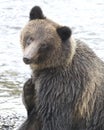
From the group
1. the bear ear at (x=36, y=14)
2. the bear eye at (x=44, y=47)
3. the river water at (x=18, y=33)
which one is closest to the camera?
the bear eye at (x=44, y=47)

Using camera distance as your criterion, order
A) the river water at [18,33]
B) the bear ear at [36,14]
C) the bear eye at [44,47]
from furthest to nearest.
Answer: the river water at [18,33], the bear ear at [36,14], the bear eye at [44,47]

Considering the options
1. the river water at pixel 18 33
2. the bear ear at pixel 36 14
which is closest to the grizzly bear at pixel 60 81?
the bear ear at pixel 36 14

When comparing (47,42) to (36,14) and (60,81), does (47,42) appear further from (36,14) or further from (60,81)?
(60,81)

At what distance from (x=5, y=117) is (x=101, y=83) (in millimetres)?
1865

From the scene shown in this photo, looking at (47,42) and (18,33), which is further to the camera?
(18,33)

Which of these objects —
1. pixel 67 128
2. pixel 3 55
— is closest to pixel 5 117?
pixel 67 128

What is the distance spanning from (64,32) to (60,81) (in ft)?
2.49

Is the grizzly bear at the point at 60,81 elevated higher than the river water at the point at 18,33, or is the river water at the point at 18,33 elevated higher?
the grizzly bear at the point at 60,81

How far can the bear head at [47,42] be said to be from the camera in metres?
10.7

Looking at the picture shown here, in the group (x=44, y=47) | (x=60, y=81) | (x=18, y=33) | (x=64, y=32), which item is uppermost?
(x=64, y=32)

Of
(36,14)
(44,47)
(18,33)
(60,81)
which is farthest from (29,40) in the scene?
(18,33)

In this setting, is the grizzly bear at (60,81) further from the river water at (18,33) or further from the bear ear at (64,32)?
the river water at (18,33)

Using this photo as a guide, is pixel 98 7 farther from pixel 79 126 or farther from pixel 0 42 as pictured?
pixel 79 126

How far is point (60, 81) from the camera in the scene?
11.1m
